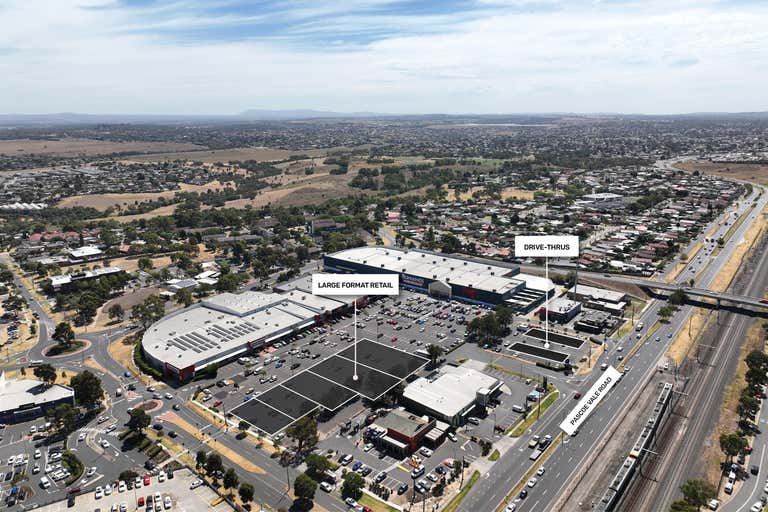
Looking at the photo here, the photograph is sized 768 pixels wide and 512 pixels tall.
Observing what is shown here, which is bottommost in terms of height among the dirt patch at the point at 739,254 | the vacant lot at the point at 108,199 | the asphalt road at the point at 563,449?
the asphalt road at the point at 563,449

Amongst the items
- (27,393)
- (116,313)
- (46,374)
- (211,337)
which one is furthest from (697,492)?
(116,313)

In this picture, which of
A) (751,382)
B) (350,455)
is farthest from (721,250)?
(350,455)

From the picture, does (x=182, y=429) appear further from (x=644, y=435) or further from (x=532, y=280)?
(x=532, y=280)

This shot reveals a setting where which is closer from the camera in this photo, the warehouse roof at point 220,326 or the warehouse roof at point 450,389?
A: the warehouse roof at point 450,389

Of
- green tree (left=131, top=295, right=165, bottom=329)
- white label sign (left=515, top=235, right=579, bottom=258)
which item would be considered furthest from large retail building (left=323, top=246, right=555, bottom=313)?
green tree (left=131, top=295, right=165, bottom=329)

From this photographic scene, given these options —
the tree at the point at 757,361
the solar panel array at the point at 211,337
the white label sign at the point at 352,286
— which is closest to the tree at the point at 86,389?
the solar panel array at the point at 211,337

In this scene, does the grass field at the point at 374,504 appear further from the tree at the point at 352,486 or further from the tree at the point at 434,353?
the tree at the point at 434,353
